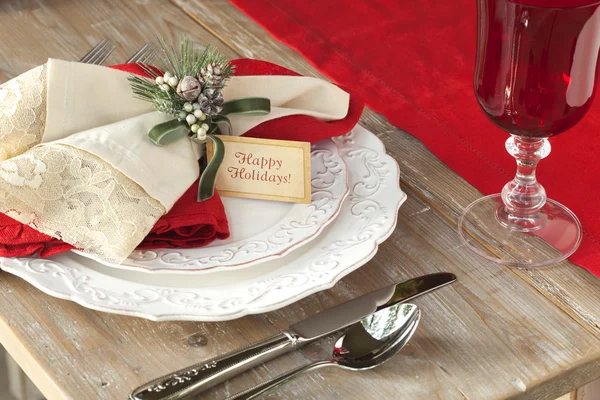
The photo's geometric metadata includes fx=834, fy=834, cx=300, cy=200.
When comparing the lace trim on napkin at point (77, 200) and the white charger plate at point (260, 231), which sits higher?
the lace trim on napkin at point (77, 200)

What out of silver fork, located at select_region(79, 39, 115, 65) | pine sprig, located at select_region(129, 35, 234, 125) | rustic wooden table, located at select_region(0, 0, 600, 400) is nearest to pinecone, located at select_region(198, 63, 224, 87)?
pine sprig, located at select_region(129, 35, 234, 125)

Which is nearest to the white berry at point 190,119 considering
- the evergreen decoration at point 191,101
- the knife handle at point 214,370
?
the evergreen decoration at point 191,101

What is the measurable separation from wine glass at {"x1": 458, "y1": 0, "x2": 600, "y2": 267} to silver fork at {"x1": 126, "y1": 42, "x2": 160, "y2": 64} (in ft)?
1.64

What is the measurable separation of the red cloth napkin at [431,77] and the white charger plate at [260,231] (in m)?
0.20

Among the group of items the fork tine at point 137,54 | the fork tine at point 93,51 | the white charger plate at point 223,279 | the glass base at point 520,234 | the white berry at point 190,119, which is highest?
the white berry at point 190,119

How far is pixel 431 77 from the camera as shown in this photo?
3.83 feet

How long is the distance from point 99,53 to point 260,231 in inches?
18.9

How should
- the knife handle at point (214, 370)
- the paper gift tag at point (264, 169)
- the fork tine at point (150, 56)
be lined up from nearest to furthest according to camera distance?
the knife handle at point (214, 370) < the paper gift tag at point (264, 169) < the fork tine at point (150, 56)

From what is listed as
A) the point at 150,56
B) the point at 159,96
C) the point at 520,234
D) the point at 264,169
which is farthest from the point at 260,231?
the point at 150,56

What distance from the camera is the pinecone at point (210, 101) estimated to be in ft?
2.80

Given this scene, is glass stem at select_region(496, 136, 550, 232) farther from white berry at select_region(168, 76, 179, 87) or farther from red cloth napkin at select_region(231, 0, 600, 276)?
white berry at select_region(168, 76, 179, 87)

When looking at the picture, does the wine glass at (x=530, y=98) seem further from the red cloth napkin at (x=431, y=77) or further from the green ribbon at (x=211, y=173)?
the green ribbon at (x=211, y=173)

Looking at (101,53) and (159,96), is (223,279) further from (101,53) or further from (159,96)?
(101,53)

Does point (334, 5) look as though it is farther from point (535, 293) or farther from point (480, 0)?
point (535, 293)
